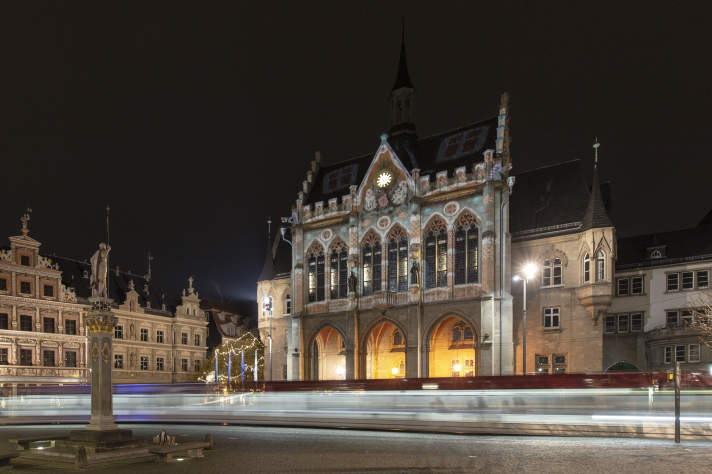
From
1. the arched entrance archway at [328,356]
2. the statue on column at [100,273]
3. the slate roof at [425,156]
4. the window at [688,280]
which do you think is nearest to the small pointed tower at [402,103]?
the slate roof at [425,156]

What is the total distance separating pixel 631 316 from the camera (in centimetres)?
4338

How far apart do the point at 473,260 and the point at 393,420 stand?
21.9 meters

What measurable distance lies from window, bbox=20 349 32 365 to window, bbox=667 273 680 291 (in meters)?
51.5

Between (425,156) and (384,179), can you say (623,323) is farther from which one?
(384,179)

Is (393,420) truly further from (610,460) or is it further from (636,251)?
(636,251)

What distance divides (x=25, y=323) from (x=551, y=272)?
4460cm

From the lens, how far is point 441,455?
1564 cm

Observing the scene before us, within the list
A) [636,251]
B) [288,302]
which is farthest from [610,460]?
[288,302]

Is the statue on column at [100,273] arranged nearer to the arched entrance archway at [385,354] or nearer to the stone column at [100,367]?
the stone column at [100,367]

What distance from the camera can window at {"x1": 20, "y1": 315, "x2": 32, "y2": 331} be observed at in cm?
5644

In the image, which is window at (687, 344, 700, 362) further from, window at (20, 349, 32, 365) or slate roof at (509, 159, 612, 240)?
window at (20, 349, 32, 365)

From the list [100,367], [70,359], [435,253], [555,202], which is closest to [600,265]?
[555,202]

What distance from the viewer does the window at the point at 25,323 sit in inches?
2222

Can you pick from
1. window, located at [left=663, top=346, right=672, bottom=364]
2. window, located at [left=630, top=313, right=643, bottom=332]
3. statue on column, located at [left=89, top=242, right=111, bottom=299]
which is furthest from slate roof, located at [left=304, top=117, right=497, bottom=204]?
statue on column, located at [left=89, top=242, right=111, bottom=299]
